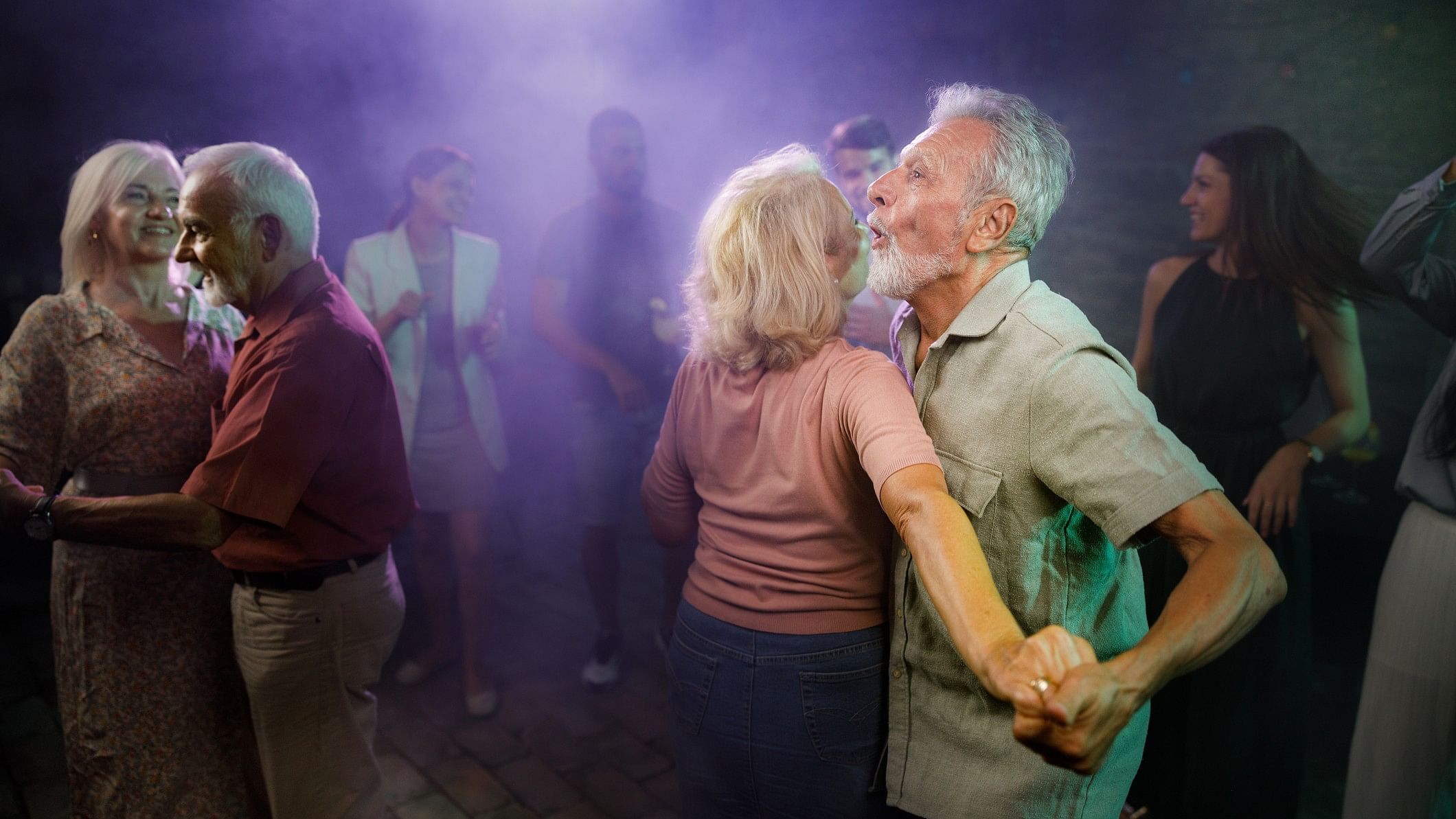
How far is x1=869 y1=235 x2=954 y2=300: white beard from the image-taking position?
1634mm

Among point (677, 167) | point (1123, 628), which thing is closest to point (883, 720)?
point (1123, 628)

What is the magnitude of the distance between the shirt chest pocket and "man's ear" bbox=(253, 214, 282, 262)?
174cm

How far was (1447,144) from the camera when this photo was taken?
3.90 meters

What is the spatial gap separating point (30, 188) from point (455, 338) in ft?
8.63

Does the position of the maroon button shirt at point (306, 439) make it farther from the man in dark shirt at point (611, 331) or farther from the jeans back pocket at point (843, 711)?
the man in dark shirt at point (611, 331)

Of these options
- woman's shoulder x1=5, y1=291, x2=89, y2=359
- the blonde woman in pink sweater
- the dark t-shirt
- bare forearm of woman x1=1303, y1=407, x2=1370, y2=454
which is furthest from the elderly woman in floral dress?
bare forearm of woman x1=1303, y1=407, x2=1370, y2=454

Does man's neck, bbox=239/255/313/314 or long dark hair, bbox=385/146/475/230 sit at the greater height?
long dark hair, bbox=385/146/475/230

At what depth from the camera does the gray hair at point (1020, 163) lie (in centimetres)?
158

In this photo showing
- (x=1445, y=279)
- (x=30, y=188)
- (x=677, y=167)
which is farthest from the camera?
(x=677, y=167)

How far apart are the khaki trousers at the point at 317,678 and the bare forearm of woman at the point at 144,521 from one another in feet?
0.89

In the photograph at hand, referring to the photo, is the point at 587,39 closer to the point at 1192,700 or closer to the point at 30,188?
the point at 30,188

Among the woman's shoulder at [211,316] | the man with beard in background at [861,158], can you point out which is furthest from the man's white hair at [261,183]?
the man with beard in background at [861,158]

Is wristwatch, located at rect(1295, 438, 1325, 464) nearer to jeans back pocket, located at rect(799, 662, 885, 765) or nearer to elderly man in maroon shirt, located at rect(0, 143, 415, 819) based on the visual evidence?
jeans back pocket, located at rect(799, 662, 885, 765)

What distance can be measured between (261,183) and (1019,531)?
196cm
